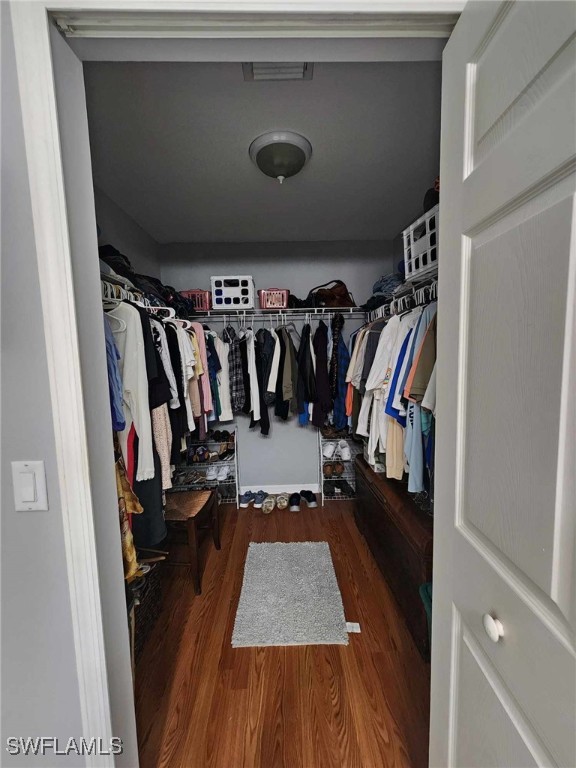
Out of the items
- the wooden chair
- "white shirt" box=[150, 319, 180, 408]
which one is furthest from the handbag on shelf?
the wooden chair

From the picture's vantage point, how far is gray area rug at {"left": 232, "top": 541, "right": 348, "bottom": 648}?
150 cm

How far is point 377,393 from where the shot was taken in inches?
71.9

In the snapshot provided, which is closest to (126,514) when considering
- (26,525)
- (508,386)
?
(26,525)

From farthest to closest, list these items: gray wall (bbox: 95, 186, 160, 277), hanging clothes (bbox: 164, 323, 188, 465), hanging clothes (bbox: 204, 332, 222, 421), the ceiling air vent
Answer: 1. hanging clothes (bbox: 204, 332, 222, 421)
2. gray wall (bbox: 95, 186, 160, 277)
3. hanging clothes (bbox: 164, 323, 188, 465)
4. the ceiling air vent

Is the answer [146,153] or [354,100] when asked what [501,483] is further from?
[146,153]

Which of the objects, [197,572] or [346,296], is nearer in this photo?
[197,572]

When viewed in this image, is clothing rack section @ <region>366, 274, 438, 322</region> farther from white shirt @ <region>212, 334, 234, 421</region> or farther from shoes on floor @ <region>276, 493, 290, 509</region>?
shoes on floor @ <region>276, 493, 290, 509</region>

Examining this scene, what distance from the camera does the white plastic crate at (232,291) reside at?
265cm

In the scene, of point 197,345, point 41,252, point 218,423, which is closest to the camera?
point 41,252

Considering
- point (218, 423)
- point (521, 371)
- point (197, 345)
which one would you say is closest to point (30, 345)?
point (521, 371)

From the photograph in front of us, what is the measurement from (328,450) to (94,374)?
7.95 feet

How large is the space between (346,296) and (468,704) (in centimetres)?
263

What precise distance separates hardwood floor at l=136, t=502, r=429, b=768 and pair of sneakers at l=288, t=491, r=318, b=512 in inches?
38.9

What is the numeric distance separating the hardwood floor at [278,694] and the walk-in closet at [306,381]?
0.4 inches
